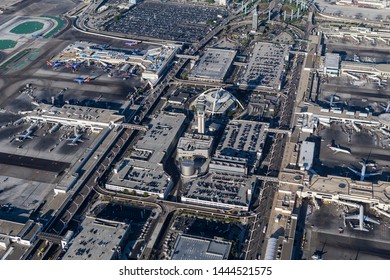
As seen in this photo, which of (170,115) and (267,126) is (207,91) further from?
(267,126)

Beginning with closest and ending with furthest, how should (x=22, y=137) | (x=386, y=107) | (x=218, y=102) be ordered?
(x=22, y=137), (x=386, y=107), (x=218, y=102)

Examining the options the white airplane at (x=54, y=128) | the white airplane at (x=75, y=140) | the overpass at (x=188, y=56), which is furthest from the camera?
the overpass at (x=188, y=56)

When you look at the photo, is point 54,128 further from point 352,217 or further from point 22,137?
point 352,217

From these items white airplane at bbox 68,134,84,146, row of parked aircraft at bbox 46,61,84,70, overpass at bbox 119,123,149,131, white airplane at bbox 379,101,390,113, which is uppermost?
row of parked aircraft at bbox 46,61,84,70

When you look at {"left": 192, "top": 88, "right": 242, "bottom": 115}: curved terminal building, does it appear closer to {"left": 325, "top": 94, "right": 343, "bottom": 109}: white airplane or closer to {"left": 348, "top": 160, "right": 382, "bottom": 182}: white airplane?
{"left": 325, "top": 94, "right": 343, "bottom": 109}: white airplane

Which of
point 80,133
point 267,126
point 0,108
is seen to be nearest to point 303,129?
point 267,126

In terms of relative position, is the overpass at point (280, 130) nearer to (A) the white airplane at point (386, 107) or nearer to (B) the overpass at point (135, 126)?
(A) the white airplane at point (386, 107)

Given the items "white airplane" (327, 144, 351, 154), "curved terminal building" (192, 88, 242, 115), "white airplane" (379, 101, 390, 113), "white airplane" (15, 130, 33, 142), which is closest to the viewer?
"white airplane" (327, 144, 351, 154)

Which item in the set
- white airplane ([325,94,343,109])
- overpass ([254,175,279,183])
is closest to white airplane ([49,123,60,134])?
overpass ([254,175,279,183])

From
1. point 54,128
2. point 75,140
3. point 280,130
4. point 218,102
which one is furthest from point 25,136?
point 280,130

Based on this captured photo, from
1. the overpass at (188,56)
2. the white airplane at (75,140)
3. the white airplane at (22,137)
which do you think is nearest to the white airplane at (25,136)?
the white airplane at (22,137)

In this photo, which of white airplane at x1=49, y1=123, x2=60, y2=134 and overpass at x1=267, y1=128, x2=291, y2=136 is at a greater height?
white airplane at x1=49, y1=123, x2=60, y2=134
